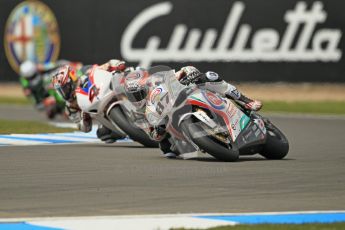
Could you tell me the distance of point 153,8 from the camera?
32.0 metres

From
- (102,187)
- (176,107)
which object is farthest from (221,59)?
(102,187)

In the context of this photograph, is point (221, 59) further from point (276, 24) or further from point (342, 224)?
point (342, 224)

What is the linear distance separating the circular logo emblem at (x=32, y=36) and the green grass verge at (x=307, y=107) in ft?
21.7

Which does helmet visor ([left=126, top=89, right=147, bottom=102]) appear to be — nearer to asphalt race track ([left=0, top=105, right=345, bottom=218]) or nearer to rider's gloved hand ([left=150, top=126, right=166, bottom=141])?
asphalt race track ([left=0, top=105, right=345, bottom=218])

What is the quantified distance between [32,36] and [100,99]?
53.1 feet

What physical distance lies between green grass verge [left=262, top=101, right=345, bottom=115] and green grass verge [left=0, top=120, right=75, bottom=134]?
6.99 meters

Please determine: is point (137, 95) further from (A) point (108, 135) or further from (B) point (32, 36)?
(B) point (32, 36)

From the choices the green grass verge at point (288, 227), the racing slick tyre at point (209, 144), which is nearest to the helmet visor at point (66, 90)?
the racing slick tyre at point (209, 144)

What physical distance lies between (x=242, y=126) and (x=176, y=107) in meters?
0.87

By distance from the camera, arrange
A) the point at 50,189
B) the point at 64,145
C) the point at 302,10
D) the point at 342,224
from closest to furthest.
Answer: the point at 342,224 < the point at 50,189 < the point at 64,145 < the point at 302,10

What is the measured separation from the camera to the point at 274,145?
48.6ft

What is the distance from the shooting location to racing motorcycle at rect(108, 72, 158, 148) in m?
16.8

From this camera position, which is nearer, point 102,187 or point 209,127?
point 102,187

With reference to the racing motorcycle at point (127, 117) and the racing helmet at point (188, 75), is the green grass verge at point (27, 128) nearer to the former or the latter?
the racing motorcycle at point (127, 117)
